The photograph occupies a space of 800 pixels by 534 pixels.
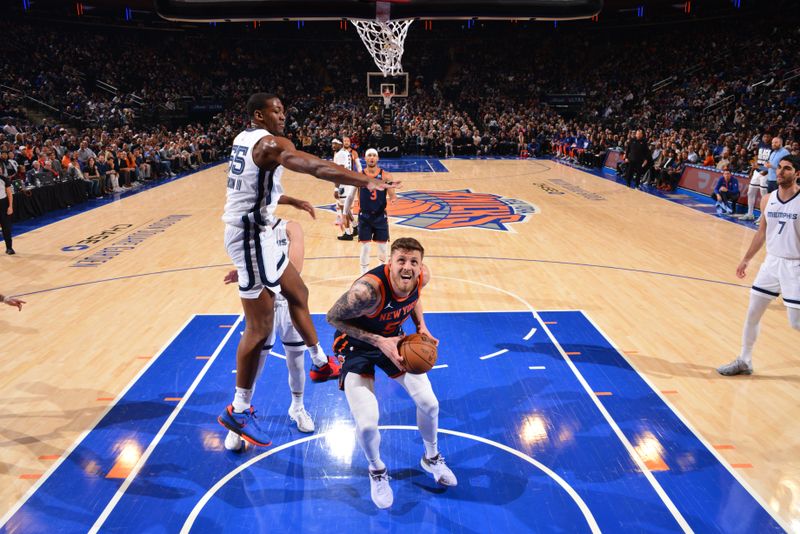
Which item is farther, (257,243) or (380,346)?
(257,243)

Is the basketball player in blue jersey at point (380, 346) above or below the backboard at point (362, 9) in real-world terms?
below

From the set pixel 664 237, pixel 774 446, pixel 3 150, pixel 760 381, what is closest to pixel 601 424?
pixel 774 446

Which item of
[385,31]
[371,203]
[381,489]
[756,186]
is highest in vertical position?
[385,31]

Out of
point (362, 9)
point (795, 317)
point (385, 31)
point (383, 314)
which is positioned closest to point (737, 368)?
point (795, 317)

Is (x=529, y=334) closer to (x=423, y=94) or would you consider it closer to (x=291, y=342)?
(x=291, y=342)

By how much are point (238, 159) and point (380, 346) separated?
1513mm

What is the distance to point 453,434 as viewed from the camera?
475 centimetres

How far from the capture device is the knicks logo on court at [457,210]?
42.9 feet

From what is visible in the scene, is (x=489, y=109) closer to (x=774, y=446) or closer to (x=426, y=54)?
(x=426, y=54)

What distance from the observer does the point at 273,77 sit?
35969 mm

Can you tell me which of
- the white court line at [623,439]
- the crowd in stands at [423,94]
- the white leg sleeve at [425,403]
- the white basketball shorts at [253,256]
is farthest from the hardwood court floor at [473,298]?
the crowd in stands at [423,94]

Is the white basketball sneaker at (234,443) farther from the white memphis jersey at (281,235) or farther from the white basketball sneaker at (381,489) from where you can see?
the white memphis jersey at (281,235)

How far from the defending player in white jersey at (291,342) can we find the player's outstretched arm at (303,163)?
33.0 inches

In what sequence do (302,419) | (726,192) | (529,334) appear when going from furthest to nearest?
(726,192)
(529,334)
(302,419)
